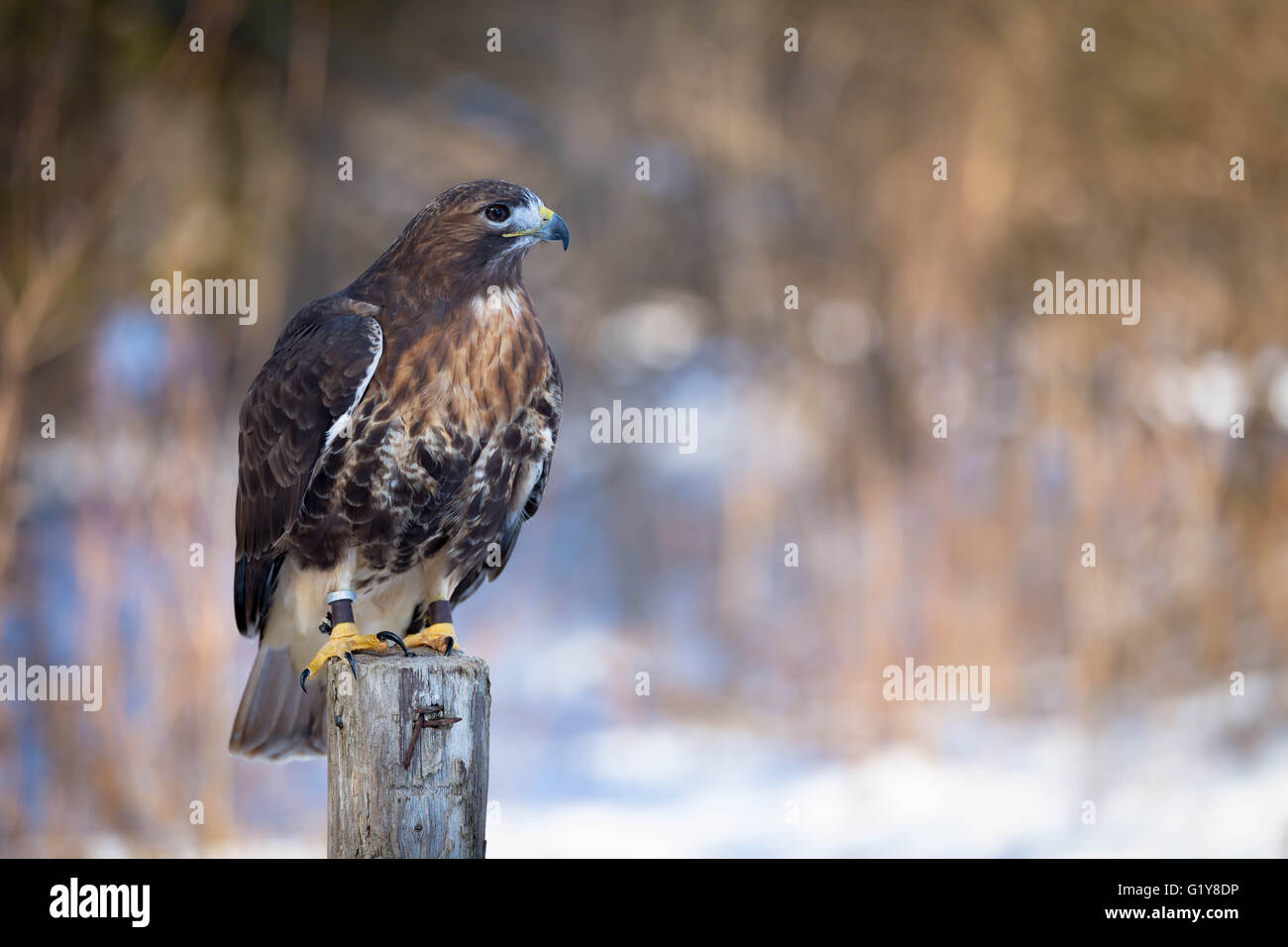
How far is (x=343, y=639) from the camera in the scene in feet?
7.75

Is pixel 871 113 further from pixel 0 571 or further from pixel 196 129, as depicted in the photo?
pixel 0 571

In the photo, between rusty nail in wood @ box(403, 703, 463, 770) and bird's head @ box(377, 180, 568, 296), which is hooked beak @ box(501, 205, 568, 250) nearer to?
bird's head @ box(377, 180, 568, 296)

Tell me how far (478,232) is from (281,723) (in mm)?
1243

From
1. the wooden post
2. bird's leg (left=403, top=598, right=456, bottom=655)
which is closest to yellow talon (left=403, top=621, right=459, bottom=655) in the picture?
bird's leg (left=403, top=598, right=456, bottom=655)

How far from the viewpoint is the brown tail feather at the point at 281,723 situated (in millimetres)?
2750

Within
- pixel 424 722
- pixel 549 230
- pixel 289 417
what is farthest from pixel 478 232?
pixel 424 722

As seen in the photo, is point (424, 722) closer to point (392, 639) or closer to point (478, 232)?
point (392, 639)

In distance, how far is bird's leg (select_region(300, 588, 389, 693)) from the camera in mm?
2348

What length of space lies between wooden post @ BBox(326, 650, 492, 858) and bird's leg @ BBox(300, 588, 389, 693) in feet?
0.33

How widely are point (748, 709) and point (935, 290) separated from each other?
258 cm

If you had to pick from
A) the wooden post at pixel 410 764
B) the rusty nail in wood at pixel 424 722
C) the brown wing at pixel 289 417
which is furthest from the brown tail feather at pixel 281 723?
the rusty nail in wood at pixel 424 722

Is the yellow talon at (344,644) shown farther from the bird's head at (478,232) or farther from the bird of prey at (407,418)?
the bird's head at (478,232)

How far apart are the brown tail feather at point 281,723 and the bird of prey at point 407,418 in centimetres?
24

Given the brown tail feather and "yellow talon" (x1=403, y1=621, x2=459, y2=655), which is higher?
"yellow talon" (x1=403, y1=621, x2=459, y2=655)
